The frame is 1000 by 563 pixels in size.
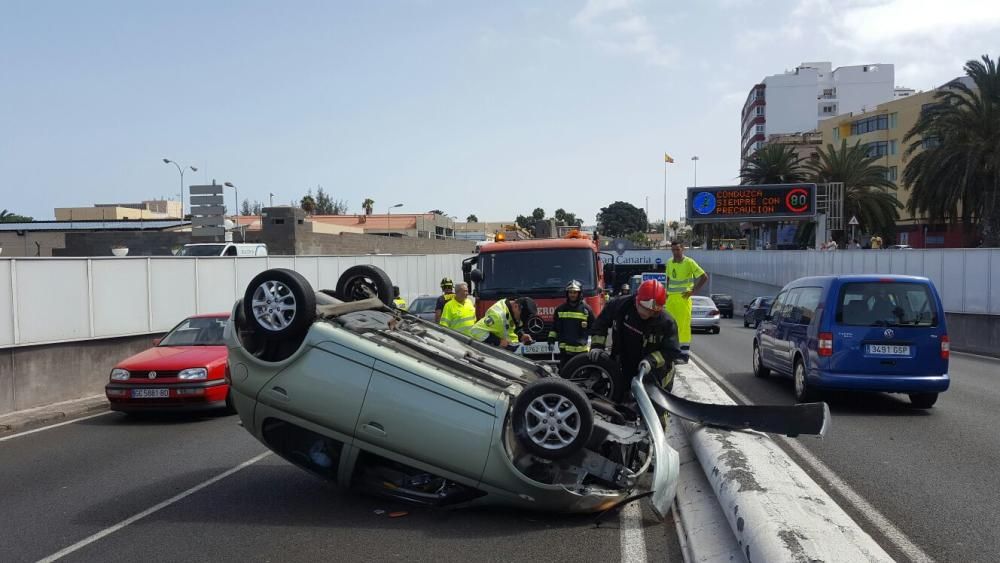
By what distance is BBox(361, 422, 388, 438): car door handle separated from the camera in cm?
582

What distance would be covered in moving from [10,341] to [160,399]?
316 centimetres

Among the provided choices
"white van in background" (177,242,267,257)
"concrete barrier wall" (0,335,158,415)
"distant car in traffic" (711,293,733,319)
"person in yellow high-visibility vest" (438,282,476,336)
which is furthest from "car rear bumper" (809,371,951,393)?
"distant car in traffic" (711,293,733,319)

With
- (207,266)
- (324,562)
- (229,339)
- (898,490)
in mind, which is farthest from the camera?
(207,266)

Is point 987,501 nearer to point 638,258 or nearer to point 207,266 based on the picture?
point 207,266

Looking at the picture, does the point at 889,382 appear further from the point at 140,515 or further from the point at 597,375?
the point at 140,515

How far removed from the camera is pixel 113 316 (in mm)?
14500

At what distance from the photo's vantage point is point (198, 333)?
12445 millimetres

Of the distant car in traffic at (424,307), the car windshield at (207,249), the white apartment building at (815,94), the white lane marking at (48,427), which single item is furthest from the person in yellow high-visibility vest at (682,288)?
the white apartment building at (815,94)

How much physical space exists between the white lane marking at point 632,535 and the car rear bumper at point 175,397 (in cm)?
632

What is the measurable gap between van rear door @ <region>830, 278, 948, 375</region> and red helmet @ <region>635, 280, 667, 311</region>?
4.47 meters

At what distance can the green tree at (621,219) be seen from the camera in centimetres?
15250

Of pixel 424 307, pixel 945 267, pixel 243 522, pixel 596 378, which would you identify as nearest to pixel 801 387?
pixel 596 378

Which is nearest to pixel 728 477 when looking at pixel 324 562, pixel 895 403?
pixel 324 562

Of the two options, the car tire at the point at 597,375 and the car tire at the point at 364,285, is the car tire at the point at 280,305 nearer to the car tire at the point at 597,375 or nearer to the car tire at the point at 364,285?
the car tire at the point at 364,285
